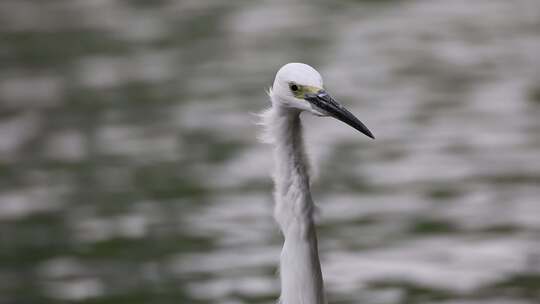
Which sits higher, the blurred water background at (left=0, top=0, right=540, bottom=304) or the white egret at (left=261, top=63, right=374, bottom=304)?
the blurred water background at (left=0, top=0, right=540, bottom=304)

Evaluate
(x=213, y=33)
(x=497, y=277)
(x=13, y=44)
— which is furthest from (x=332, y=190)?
(x=13, y=44)

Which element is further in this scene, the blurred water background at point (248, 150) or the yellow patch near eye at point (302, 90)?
the blurred water background at point (248, 150)

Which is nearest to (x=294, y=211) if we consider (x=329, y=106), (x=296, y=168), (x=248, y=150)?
(x=296, y=168)

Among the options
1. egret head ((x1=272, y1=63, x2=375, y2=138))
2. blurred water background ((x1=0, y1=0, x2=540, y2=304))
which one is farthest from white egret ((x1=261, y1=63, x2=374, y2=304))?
blurred water background ((x1=0, y1=0, x2=540, y2=304))

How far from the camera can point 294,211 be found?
4340 millimetres

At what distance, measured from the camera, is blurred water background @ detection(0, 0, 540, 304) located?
278 inches

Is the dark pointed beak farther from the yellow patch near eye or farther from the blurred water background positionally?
the blurred water background

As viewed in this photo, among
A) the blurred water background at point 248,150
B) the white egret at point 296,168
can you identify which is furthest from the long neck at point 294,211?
the blurred water background at point 248,150

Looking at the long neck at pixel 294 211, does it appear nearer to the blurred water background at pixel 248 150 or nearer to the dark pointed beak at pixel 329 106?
the dark pointed beak at pixel 329 106

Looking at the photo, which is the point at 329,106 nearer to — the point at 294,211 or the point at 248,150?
the point at 294,211

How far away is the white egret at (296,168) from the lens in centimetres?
429

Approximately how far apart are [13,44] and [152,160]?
3.54m

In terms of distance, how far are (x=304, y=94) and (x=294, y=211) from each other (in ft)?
1.27

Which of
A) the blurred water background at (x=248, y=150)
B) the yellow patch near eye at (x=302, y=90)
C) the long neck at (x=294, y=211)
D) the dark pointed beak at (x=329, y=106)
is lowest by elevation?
the long neck at (x=294, y=211)
